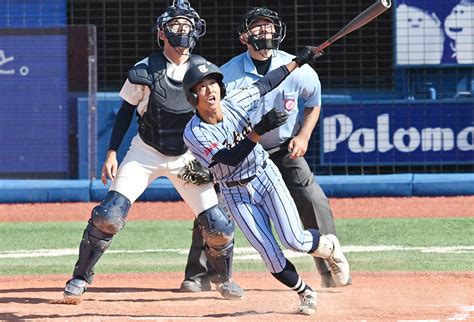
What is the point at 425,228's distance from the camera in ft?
35.0

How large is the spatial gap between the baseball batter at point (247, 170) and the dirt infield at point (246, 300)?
14.0 inches

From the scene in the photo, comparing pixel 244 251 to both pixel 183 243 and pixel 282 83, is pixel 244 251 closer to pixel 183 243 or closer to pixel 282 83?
pixel 183 243

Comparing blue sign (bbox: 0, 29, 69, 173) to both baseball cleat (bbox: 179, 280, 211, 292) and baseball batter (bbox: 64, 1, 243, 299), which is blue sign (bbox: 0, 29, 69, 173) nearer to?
baseball cleat (bbox: 179, 280, 211, 292)

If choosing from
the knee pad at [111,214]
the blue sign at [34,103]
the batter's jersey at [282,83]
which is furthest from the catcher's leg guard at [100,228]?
the blue sign at [34,103]

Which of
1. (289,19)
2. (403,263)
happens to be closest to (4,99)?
(289,19)

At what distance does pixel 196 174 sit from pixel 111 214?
0.58 metres

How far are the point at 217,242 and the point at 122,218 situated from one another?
59 centimetres

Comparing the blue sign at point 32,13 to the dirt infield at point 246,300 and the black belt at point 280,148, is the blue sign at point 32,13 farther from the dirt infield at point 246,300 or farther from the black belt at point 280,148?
the black belt at point 280,148

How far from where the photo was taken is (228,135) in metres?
6.27

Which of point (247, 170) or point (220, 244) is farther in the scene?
point (220, 244)

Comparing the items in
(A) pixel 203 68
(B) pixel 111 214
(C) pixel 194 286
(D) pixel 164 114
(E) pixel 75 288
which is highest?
(A) pixel 203 68

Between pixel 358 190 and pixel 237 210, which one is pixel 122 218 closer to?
pixel 237 210

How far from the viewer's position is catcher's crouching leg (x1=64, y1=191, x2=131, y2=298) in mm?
6809

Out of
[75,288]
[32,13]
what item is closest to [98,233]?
[75,288]
